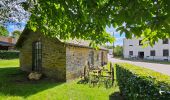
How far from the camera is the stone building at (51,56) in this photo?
69.0ft

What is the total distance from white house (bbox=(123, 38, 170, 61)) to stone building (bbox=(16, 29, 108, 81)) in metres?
40.1

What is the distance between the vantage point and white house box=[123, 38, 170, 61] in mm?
66625

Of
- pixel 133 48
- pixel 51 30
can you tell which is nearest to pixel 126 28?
pixel 51 30

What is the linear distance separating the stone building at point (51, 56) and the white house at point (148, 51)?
40.1 meters

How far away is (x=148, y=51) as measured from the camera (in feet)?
232

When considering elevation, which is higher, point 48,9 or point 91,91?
point 48,9

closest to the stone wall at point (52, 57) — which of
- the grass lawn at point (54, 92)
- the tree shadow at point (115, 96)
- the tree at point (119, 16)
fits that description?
the grass lawn at point (54, 92)

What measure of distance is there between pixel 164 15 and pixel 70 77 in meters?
17.3

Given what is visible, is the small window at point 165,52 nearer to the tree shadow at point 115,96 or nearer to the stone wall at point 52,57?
the stone wall at point 52,57

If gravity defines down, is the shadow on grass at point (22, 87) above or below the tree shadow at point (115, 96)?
above

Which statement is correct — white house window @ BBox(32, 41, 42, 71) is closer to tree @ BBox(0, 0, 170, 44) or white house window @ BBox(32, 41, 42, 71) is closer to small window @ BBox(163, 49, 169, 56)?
tree @ BBox(0, 0, 170, 44)

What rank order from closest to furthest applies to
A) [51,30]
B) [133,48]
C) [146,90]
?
[146,90] < [51,30] < [133,48]

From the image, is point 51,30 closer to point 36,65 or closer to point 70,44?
point 70,44

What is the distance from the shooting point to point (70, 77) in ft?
70.3
